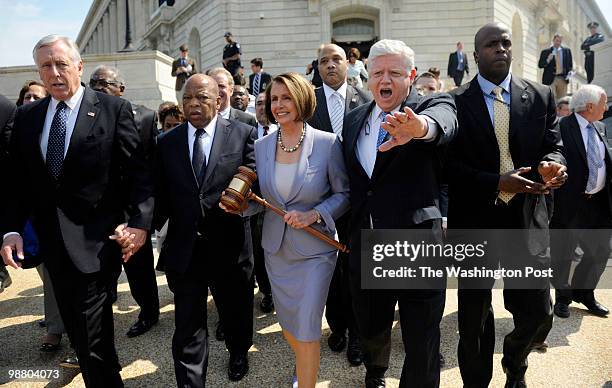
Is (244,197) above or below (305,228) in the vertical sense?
above

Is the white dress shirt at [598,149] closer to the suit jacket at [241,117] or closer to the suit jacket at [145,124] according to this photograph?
the suit jacket at [241,117]

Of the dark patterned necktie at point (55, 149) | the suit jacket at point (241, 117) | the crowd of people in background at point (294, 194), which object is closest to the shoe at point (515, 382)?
the crowd of people in background at point (294, 194)

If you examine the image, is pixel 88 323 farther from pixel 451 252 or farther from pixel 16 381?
pixel 451 252

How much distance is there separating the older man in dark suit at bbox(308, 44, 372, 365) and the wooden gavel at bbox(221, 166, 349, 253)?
0.73 meters

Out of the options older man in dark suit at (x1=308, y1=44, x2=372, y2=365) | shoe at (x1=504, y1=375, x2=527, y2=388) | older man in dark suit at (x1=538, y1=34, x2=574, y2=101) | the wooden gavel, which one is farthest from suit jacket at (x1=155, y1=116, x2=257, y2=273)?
older man in dark suit at (x1=538, y1=34, x2=574, y2=101)

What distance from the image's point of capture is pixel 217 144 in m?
3.51

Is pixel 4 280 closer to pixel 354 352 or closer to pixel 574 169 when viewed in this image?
pixel 354 352

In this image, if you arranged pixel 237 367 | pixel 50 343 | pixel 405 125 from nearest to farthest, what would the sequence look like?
pixel 405 125 → pixel 237 367 → pixel 50 343

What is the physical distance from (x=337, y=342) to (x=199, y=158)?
2.13 metres

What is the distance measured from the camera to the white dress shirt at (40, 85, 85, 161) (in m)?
3.07

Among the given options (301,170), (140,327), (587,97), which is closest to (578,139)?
(587,97)

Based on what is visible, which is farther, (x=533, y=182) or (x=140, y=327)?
(x=140, y=327)

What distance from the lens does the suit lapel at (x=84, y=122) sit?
303 centimetres

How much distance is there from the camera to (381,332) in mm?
3105
